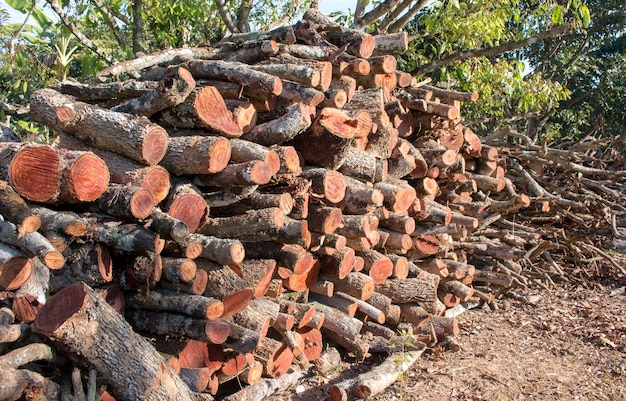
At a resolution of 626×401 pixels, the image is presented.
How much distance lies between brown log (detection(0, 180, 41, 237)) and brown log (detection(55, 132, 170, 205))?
59cm

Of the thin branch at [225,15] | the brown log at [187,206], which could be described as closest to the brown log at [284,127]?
the brown log at [187,206]

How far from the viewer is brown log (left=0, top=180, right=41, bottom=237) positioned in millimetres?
3061

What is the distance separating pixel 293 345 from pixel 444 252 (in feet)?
8.39

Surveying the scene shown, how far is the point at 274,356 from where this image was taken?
13.8 feet

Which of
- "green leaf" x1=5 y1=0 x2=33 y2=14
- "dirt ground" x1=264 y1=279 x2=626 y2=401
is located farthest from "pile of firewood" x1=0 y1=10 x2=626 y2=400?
"green leaf" x1=5 y1=0 x2=33 y2=14

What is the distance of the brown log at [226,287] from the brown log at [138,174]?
20.6 inches

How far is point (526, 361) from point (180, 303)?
10.4 ft

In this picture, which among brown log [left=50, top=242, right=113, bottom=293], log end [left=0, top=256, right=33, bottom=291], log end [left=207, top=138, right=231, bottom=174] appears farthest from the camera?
log end [left=207, top=138, right=231, bottom=174]

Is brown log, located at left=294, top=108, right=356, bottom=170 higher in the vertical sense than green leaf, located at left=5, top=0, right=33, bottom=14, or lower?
lower

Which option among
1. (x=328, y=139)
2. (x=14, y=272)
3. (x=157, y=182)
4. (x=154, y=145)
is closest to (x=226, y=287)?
(x=157, y=182)

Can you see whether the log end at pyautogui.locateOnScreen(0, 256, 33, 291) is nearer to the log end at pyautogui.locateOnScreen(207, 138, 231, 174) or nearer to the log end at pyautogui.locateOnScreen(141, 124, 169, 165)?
the log end at pyautogui.locateOnScreen(141, 124, 169, 165)

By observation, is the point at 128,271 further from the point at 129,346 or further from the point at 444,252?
the point at 444,252

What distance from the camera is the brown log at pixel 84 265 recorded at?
3328 millimetres

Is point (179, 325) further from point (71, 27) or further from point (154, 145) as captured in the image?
point (71, 27)
